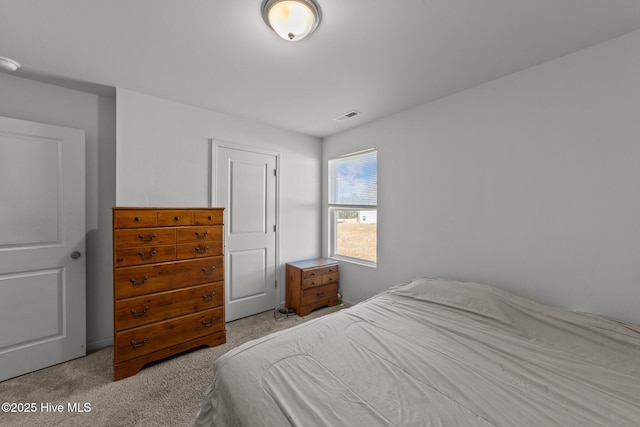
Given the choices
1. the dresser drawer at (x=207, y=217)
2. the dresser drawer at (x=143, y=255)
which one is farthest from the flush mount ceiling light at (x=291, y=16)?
the dresser drawer at (x=143, y=255)

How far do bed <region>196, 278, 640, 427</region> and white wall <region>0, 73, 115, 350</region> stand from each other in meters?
1.93

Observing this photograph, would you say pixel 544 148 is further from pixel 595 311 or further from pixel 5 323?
pixel 5 323

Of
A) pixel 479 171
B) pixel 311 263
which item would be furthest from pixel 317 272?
pixel 479 171

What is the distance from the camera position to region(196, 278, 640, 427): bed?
958 millimetres

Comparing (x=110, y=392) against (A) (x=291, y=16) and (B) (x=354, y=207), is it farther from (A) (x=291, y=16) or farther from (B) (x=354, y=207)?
(B) (x=354, y=207)

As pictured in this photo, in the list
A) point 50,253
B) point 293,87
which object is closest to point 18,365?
point 50,253

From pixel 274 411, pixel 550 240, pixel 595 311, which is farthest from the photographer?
pixel 550 240

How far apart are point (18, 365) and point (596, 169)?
4.51 meters

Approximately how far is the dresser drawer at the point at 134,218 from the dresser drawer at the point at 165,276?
346 mm

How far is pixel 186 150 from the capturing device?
8.74 ft

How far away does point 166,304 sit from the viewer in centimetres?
215

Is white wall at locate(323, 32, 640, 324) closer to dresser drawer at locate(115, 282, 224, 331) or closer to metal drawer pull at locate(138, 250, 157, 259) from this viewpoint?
dresser drawer at locate(115, 282, 224, 331)

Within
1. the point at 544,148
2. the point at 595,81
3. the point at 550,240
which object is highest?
the point at 595,81

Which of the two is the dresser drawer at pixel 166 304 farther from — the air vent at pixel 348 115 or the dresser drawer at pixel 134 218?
the air vent at pixel 348 115
